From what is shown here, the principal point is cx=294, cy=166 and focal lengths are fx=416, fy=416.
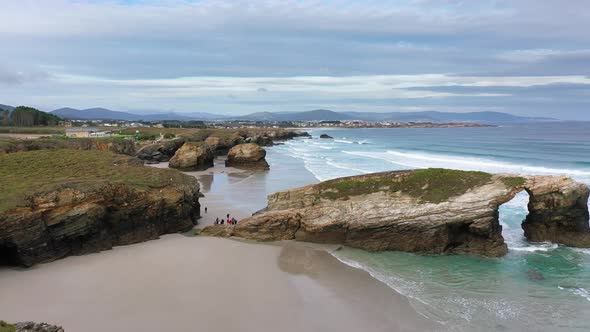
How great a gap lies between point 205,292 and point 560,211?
16709mm

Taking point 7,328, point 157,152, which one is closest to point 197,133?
point 157,152

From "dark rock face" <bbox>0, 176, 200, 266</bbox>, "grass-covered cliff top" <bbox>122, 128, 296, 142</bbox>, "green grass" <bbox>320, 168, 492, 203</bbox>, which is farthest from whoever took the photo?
"grass-covered cliff top" <bbox>122, 128, 296, 142</bbox>

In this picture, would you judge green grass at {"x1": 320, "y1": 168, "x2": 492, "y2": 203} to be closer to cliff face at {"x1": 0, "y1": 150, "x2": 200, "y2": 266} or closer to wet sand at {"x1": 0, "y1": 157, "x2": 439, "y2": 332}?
wet sand at {"x1": 0, "y1": 157, "x2": 439, "y2": 332}

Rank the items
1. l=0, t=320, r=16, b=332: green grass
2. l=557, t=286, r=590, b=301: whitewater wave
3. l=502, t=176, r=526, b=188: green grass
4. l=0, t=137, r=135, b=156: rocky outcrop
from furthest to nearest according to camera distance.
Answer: l=0, t=137, r=135, b=156: rocky outcrop
l=502, t=176, r=526, b=188: green grass
l=557, t=286, r=590, b=301: whitewater wave
l=0, t=320, r=16, b=332: green grass

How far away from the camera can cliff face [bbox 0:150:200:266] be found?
16875mm

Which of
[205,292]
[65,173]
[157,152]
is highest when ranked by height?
[65,173]

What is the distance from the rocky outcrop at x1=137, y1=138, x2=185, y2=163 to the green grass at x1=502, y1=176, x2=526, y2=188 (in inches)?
1853

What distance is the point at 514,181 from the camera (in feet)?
64.5

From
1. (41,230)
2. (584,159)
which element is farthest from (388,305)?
(584,159)

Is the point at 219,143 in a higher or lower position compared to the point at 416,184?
lower

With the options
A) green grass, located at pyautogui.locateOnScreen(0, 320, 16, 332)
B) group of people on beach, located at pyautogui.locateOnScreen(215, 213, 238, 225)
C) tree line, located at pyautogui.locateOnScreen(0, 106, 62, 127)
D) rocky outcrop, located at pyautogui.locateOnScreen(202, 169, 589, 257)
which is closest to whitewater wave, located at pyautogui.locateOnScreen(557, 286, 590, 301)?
rocky outcrop, located at pyautogui.locateOnScreen(202, 169, 589, 257)

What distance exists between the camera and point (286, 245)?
787 inches

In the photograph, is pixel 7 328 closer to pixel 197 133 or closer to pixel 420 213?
pixel 420 213

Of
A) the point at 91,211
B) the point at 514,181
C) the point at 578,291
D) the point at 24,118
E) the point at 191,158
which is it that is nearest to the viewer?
the point at 578,291
